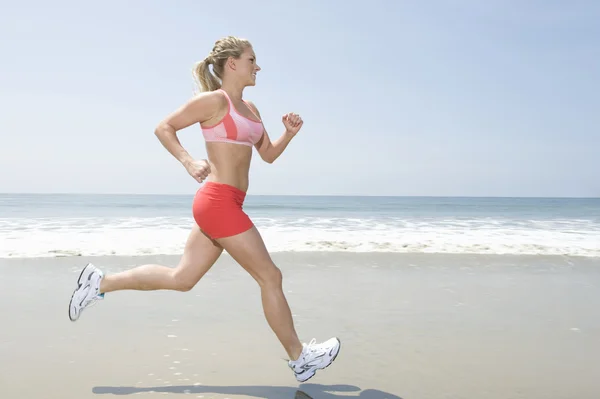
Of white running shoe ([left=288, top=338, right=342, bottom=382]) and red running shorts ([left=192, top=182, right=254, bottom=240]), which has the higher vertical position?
red running shorts ([left=192, top=182, right=254, bottom=240])

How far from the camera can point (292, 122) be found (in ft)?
11.5

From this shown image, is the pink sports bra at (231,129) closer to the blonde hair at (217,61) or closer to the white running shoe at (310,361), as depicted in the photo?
the blonde hair at (217,61)

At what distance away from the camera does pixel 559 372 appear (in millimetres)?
3381

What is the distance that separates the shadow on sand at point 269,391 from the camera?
3.01 m

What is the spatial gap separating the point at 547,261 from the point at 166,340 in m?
6.61

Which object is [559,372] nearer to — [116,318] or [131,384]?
[131,384]

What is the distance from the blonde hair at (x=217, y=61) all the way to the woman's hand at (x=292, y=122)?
18.3 inches

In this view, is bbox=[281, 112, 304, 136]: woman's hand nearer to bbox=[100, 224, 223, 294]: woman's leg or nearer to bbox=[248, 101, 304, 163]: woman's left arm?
bbox=[248, 101, 304, 163]: woman's left arm

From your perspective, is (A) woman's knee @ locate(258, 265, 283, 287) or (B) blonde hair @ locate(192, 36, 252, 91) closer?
(A) woman's knee @ locate(258, 265, 283, 287)

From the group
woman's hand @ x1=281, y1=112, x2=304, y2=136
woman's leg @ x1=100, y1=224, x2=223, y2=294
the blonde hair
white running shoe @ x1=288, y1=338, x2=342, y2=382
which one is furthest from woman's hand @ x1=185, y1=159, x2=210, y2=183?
white running shoe @ x1=288, y1=338, x2=342, y2=382

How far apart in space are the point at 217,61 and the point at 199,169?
2.72ft

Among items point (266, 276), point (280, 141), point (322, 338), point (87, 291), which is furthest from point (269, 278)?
point (322, 338)

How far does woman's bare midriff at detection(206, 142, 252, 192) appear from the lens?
3.02 meters

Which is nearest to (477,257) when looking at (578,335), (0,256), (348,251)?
(348,251)
